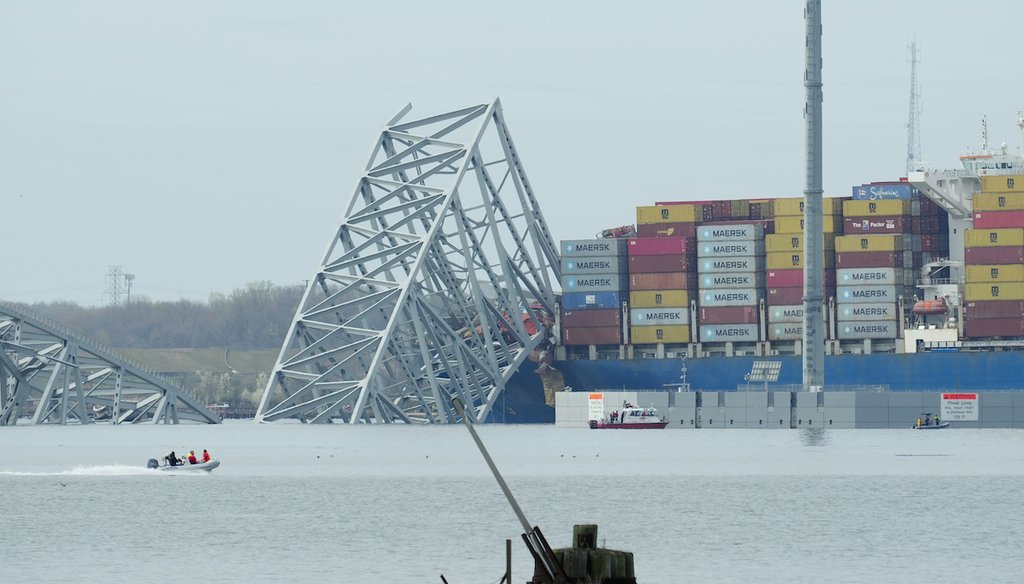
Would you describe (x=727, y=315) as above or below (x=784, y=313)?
below

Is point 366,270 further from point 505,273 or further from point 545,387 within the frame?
point 545,387

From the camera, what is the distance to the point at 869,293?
140000 mm

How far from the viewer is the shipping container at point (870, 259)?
456 ft

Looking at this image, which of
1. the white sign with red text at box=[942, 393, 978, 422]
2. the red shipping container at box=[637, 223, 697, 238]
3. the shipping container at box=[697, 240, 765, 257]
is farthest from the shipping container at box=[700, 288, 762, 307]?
the white sign with red text at box=[942, 393, 978, 422]

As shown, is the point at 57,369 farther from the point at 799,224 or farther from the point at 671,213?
the point at 799,224

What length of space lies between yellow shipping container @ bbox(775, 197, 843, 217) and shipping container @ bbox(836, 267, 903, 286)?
4371 mm

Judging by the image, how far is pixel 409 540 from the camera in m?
55.3

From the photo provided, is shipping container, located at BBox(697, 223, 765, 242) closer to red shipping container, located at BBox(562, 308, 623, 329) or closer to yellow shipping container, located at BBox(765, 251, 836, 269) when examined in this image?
yellow shipping container, located at BBox(765, 251, 836, 269)

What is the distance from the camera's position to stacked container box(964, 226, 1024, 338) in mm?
134250

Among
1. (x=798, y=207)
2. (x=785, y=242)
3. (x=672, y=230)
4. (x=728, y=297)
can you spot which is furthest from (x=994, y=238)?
(x=672, y=230)

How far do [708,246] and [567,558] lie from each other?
108799mm

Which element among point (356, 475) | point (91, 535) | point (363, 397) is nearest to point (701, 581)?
point (91, 535)

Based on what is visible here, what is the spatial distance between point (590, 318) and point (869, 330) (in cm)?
1928

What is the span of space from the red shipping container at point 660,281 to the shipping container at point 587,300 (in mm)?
1654
